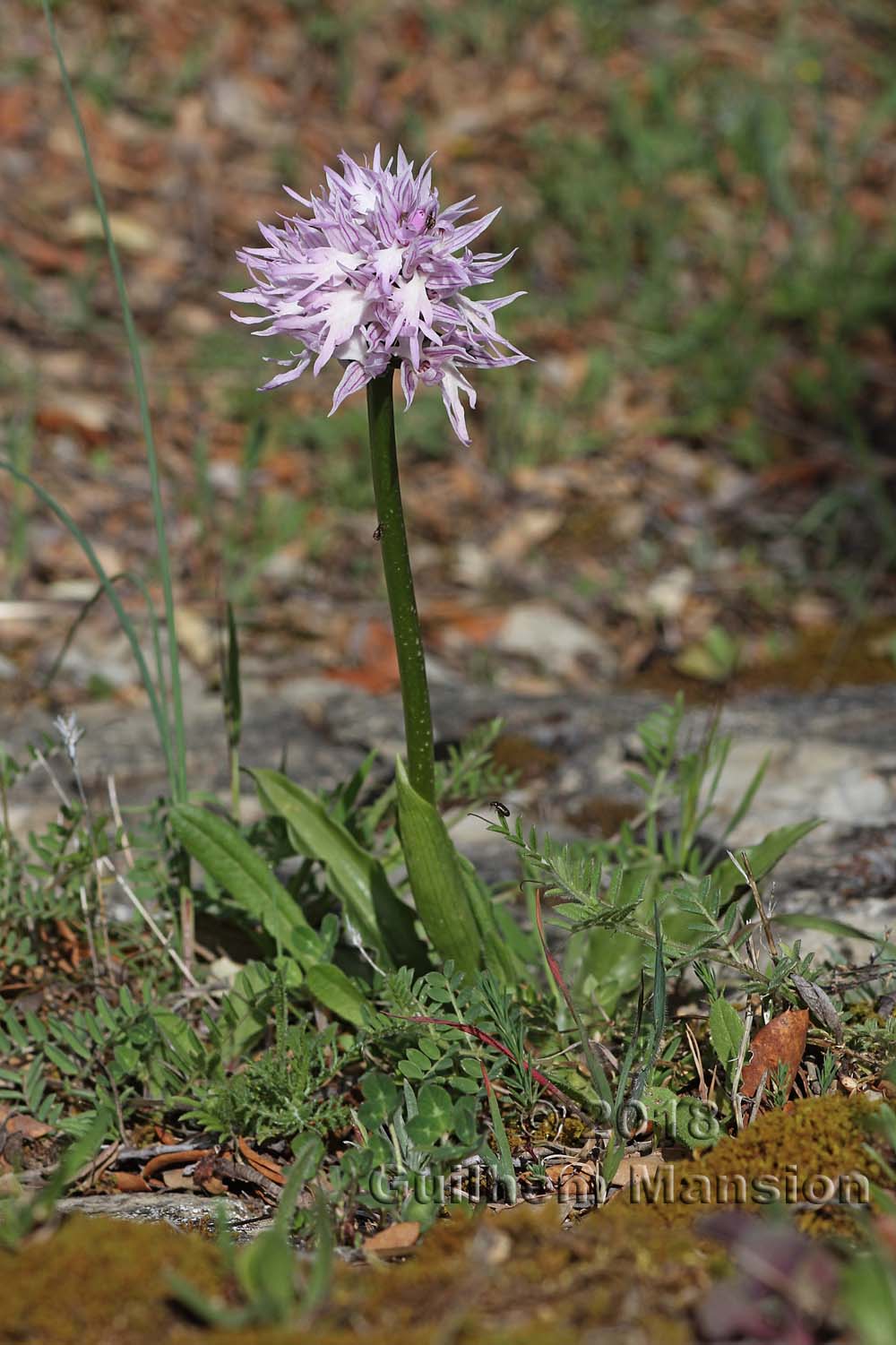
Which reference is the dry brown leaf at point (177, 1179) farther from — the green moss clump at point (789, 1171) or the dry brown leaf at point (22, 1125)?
the green moss clump at point (789, 1171)

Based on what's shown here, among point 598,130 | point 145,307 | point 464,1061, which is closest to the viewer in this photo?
point 464,1061

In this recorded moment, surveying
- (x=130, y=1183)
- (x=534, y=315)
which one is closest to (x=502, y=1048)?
(x=130, y=1183)

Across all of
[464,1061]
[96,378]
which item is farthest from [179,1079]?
[96,378]

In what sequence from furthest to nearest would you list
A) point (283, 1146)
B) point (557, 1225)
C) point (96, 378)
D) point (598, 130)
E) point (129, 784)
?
point (598, 130)
point (96, 378)
point (129, 784)
point (283, 1146)
point (557, 1225)

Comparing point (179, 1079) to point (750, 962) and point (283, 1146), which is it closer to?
point (283, 1146)

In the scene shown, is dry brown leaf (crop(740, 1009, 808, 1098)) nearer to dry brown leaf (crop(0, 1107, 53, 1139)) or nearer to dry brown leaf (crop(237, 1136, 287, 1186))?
dry brown leaf (crop(237, 1136, 287, 1186))

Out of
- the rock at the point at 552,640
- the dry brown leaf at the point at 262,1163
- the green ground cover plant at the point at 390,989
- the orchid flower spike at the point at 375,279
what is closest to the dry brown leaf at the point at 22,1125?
the green ground cover plant at the point at 390,989
